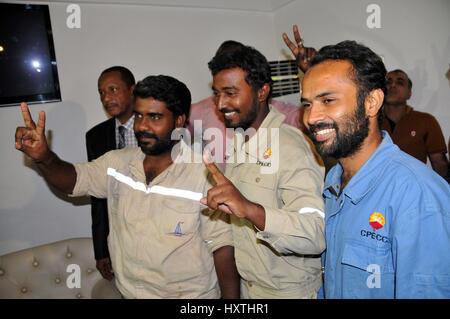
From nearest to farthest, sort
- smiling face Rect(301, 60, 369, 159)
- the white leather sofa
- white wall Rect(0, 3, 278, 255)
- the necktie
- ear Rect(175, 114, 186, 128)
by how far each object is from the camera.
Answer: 1. smiling face Rect(301, 60, 369, 159)
2. ear Rect(175, 114, 186, 128)
3. the white leather sofa
4. the necktie
5. white wall Rect(0, 3, 278, 255)

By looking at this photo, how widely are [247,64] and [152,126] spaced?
0.62 meters

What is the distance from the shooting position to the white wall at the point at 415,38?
2.55m

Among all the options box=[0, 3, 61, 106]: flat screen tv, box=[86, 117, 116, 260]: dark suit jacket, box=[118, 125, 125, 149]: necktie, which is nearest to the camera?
A: box=[86, 117, 116, 260]: dark suit jacket

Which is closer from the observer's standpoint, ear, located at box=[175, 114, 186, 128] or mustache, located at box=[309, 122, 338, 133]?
mustache, located at box=[309, 122, 338, 133]

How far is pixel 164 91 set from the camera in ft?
5.94

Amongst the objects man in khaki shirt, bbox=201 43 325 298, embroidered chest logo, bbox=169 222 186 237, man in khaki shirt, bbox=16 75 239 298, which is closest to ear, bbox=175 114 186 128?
man in khaki shirt, bbox=16 75 239 298

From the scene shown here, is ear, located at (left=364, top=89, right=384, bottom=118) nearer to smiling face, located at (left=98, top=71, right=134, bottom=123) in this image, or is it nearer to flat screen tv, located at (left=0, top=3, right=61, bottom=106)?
smiling face, located at (left=98, top=71, right=134, bottom=123)

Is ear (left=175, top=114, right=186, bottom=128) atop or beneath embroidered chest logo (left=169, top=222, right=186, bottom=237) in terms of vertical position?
atop

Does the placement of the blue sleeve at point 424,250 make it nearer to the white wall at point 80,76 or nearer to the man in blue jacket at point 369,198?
the man in blue jacket at point 369,198

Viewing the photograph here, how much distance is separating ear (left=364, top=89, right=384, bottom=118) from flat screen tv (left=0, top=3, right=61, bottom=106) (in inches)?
113

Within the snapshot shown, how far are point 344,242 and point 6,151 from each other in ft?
9.97

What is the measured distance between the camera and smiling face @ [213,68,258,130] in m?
1.67
